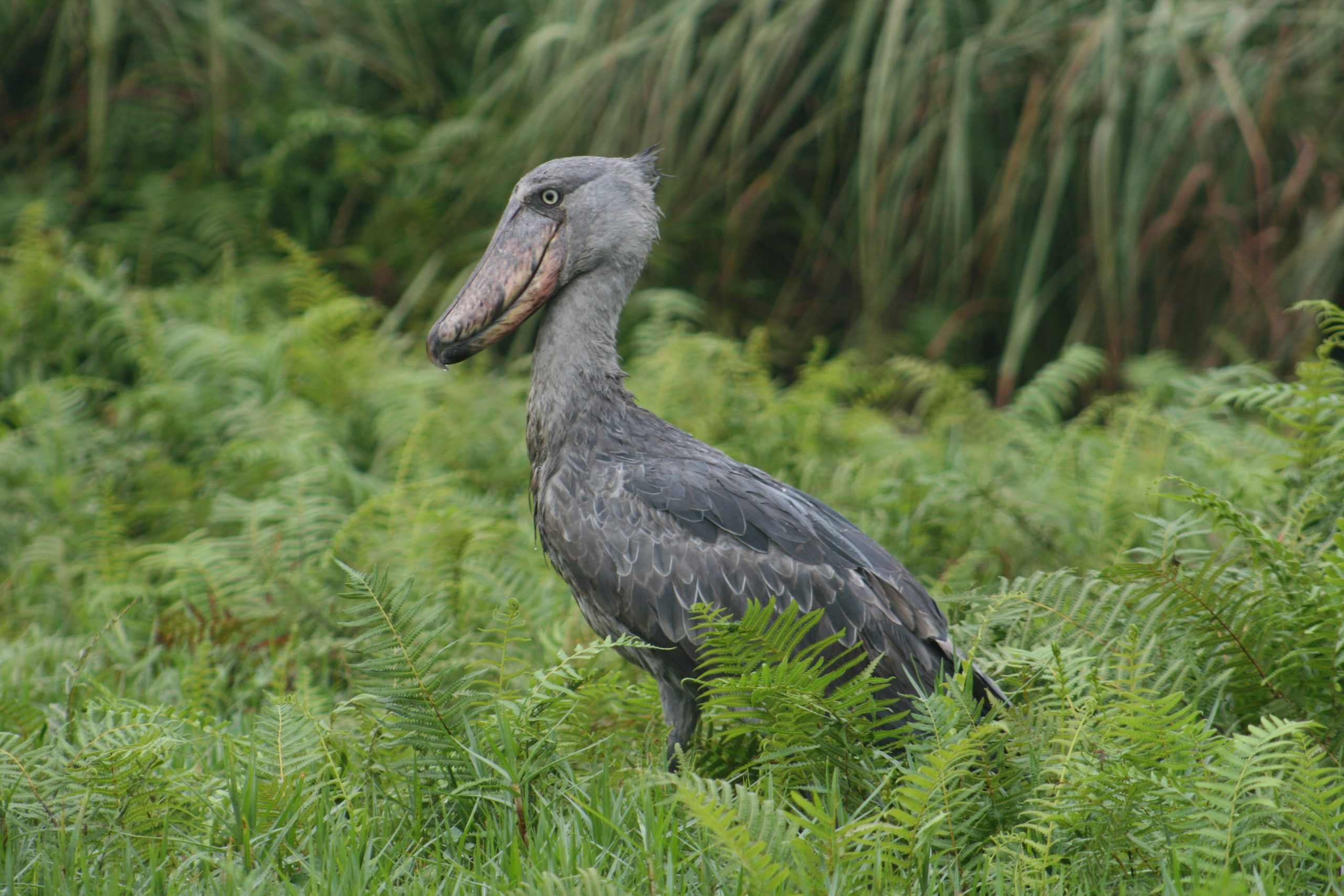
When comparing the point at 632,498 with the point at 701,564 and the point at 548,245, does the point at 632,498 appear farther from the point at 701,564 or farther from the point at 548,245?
the point at 548,245

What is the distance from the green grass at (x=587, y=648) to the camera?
2.45 metres

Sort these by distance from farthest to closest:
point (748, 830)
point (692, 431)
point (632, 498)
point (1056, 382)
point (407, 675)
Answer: point (1056, 382)
point (692, 431)
point (632, 498)
point (407, 675)
point (748, 830)

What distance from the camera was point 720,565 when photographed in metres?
3.09

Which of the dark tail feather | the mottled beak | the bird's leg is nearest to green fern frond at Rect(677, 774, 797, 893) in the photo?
the bird's leg

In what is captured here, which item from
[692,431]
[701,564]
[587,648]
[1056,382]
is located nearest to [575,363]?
[701,564]

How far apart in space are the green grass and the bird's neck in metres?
0.57

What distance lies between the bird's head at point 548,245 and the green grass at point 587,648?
2.40ft

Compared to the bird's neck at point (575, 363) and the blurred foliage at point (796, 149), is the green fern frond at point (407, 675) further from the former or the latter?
the blurred foliage at point (796, 149)

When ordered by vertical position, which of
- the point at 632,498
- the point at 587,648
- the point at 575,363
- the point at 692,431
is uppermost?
the point at 575,363

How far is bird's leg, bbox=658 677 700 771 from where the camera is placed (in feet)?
10.2

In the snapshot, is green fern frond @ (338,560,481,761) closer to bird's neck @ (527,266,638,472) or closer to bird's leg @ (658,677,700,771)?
bird's leg @ (658,677,700,771)

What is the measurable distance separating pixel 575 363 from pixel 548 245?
1.09ft

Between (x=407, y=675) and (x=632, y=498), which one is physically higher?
(x=632, y=498)

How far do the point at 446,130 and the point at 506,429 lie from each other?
256cm
